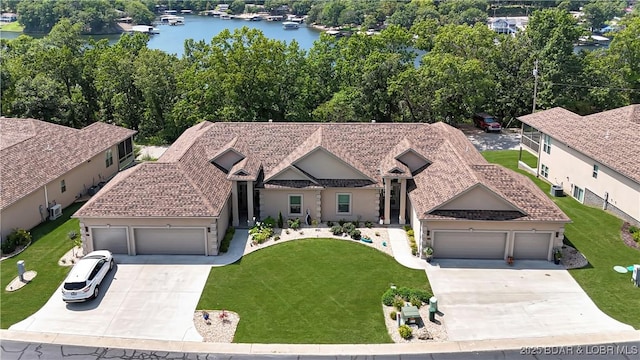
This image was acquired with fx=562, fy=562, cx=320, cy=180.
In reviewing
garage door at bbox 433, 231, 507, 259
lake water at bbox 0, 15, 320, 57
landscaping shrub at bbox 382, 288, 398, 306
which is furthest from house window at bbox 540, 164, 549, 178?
lake water at bbox 0, 15, 320, 57

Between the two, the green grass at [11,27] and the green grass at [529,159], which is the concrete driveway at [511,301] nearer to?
the green grass at [529,159]

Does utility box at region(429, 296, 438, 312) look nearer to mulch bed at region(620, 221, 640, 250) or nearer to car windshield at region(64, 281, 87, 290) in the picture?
mulch bed at region(620, 221, 640, 250)

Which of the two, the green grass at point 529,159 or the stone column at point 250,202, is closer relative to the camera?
the stone column at point 250,202

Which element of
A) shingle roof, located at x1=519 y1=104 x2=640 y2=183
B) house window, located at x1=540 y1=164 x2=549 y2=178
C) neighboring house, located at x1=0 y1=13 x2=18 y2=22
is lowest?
house window, located at x1=540 y1=164 x2=549 y2=178

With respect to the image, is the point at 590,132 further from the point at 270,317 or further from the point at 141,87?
the point at 141,87

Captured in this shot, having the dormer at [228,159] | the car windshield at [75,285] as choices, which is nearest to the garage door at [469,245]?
the dormer at [228,159]

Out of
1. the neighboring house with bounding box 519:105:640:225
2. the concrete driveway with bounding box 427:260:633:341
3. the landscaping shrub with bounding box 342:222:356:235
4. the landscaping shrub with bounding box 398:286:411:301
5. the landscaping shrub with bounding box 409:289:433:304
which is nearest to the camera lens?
the concrete driveway with bounding box 427:260:633:341
